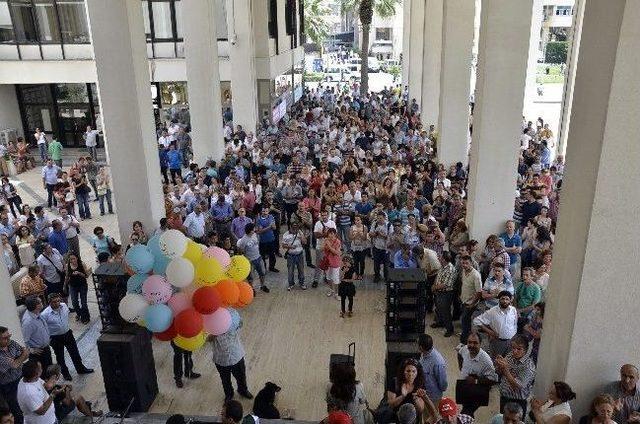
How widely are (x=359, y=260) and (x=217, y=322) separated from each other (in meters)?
4.84

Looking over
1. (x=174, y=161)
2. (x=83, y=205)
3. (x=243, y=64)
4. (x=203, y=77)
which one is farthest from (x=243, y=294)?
(x=243, y=64)

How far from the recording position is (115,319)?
749 cm

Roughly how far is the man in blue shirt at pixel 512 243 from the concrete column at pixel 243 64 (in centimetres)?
1275

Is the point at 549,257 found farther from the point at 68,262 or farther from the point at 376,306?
the point at 68,262

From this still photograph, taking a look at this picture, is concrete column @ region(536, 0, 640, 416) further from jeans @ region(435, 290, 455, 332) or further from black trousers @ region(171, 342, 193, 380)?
black trousers @ region(171, 342, 193, 380)

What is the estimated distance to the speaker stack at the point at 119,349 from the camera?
7.27 metres

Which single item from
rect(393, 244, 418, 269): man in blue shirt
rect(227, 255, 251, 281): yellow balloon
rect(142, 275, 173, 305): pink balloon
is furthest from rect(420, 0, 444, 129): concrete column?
rect(142, 275, 173, 305): pink balloon

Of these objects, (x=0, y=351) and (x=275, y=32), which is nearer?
(x=0, y=351)

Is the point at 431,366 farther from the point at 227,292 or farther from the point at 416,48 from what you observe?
the point at 416,48

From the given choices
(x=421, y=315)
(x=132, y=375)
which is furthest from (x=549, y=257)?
(x=132, y=375)

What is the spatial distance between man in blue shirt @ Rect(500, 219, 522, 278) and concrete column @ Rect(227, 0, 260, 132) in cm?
1275

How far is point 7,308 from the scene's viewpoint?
23.1ft

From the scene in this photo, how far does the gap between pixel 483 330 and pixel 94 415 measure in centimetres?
508

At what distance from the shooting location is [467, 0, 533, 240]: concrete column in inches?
380
